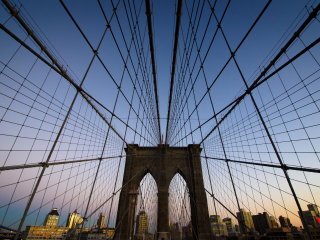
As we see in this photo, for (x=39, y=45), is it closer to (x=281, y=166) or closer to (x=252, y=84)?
(x=252, y=84)

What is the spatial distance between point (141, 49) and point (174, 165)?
1289cm

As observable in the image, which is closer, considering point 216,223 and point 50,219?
point 216,223

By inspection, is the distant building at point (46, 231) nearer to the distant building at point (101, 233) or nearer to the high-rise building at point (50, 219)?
the high-rise building at point (50, 219)

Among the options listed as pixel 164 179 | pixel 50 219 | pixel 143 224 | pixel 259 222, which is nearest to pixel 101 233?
pixel 50 219

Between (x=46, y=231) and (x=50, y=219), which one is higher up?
(x=50, y=219)

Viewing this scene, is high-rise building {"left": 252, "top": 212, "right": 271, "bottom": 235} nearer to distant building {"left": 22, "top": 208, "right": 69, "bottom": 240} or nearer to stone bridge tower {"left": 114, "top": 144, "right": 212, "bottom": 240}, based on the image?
distant building {"left": 22, "top": 208, "right": 69, "bottom": 240}

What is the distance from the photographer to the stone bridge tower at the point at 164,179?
41.4 feet

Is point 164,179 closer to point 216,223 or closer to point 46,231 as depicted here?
point 216,223

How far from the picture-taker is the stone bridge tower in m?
12.6

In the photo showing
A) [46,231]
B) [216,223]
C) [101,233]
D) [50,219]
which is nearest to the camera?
[216,223]

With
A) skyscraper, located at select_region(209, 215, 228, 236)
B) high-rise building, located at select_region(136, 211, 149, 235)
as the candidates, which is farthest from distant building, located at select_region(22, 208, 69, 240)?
high-rise building, located at select_region(136, 211, 149, 235)

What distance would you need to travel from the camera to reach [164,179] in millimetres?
14969

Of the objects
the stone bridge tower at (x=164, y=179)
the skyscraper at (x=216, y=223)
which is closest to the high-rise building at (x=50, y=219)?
the stone bridge tower at (x=164, y=179)

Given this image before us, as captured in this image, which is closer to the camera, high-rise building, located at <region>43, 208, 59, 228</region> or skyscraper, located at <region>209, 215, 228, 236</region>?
skyscraper, located at <region>209, 215, 228, 236</region>
